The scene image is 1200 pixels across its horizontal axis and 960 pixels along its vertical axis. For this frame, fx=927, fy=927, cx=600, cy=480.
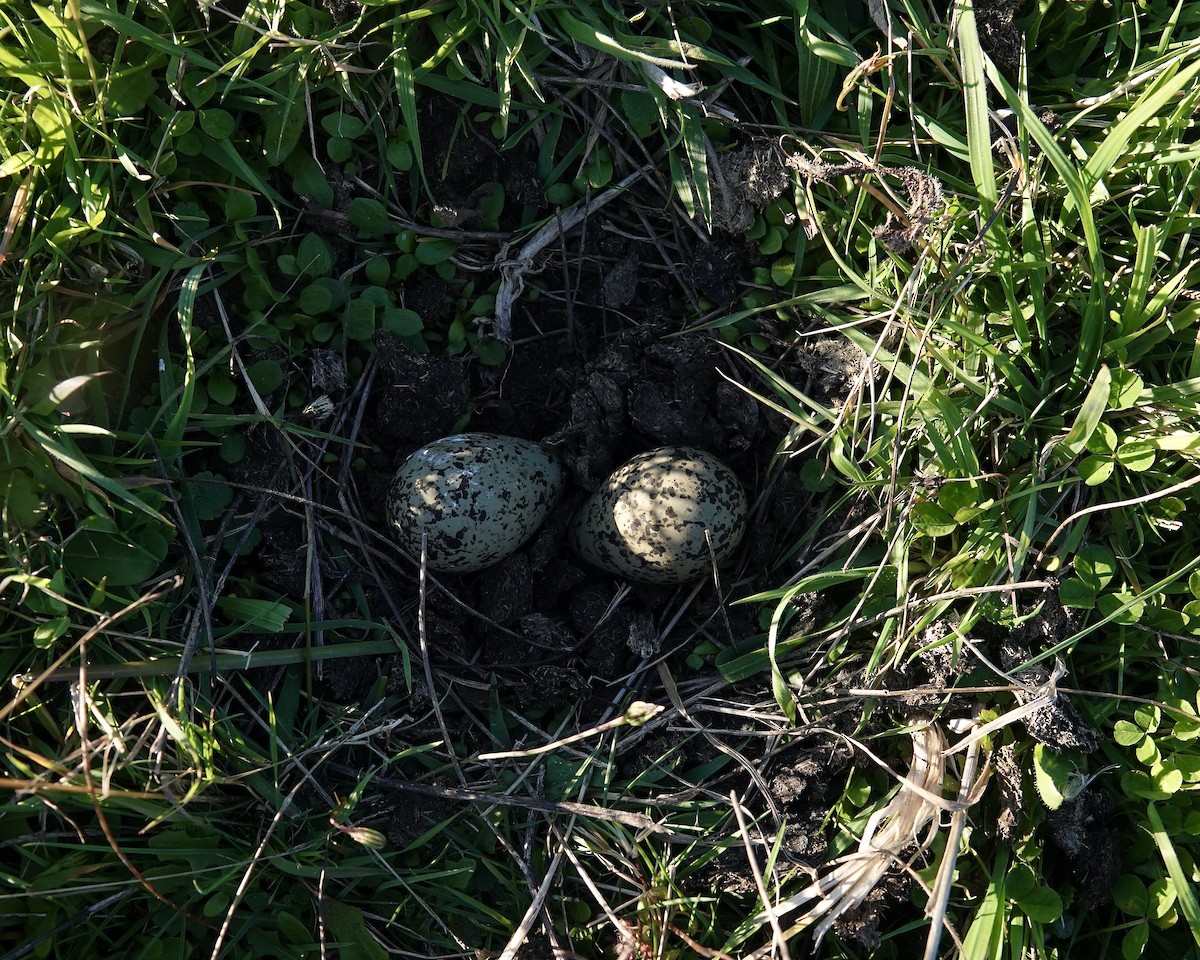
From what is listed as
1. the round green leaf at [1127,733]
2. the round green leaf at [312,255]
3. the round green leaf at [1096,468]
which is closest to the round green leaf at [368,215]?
the round green leaf at [312,255]

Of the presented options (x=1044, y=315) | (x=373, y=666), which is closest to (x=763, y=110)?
(x=1044, y=315)

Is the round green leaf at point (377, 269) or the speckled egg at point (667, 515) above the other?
the round green leaf at point (377, 269)

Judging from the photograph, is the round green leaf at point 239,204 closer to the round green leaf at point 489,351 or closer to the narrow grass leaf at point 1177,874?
the round green leaf at point 489,351

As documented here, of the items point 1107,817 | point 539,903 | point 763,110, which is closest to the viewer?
point 539,903

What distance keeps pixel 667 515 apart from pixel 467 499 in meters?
0.58

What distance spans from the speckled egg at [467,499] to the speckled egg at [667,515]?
0.75ft

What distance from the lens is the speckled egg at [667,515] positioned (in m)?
2.68

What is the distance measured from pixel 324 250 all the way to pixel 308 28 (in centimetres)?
61

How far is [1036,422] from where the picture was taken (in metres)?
2.68

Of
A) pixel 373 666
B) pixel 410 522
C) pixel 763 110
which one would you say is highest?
pixel 763 110

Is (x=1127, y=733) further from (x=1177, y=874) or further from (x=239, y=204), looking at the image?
(x=239, y=204)

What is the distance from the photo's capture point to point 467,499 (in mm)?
2658

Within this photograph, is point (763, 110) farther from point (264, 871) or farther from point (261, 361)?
point (264, 871)


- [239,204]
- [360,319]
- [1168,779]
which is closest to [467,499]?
[360,319]
